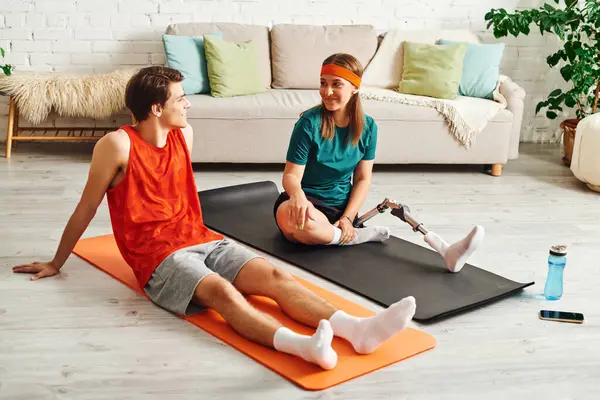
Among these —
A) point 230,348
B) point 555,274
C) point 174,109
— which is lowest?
point 230,348

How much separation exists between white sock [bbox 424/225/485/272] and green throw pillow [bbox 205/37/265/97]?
2082 mm

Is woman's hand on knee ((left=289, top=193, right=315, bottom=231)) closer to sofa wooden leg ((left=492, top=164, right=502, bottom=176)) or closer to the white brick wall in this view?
sofa wooden leg ((left=492, top=164, right=502, bottom=176))

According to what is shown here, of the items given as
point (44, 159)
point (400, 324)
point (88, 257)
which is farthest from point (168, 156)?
point (44, 159)

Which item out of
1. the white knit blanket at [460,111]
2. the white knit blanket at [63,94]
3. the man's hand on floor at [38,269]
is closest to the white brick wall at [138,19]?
the white knit blanket at [63,94]

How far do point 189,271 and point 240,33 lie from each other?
2883 millimetres

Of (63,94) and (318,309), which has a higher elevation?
(63,94)

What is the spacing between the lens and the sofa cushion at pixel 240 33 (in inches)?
200

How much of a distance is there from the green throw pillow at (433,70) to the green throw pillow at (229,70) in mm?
963

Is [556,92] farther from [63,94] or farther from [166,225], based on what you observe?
[166,225]

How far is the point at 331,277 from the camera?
295cm

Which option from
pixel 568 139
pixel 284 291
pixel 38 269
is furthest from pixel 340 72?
pixel 568 139

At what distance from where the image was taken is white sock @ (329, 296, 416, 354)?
220 centimetres

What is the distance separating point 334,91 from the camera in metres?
3.03

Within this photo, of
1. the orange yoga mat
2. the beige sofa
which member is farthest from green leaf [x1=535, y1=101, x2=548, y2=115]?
the orange yoga mat
